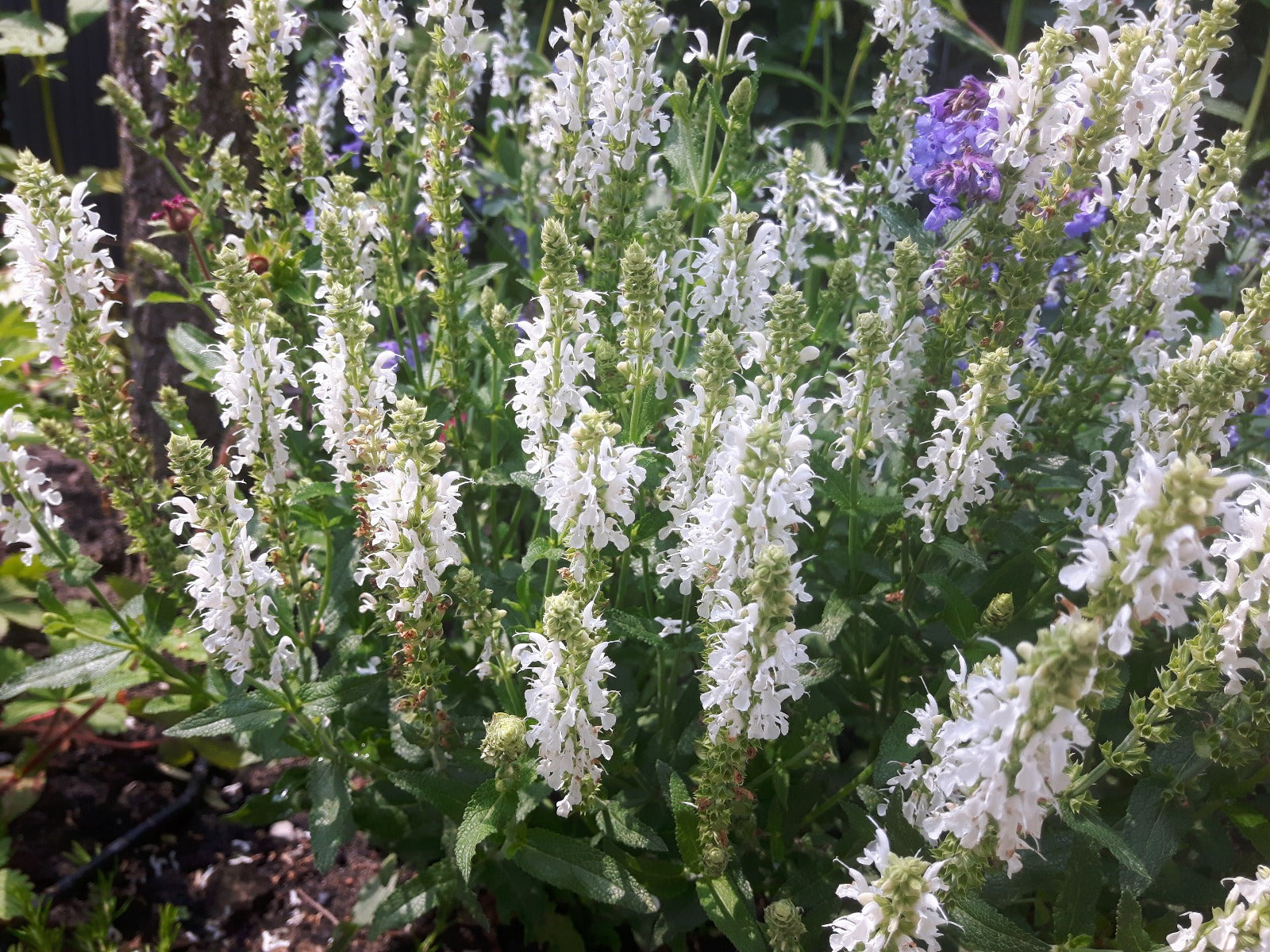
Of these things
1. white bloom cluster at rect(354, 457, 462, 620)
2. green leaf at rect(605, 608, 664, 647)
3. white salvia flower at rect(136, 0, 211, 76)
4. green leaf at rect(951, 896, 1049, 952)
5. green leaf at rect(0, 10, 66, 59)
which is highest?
white salvia flower at rect(136, 0, 211, 76)

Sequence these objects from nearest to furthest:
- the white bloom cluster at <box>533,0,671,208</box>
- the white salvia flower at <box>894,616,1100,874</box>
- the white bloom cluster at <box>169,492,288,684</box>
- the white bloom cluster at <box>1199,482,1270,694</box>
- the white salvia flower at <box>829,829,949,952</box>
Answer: the white salvia flower at <box>894,616,1100,874</box> < the white salvia flower at <box>829,829,949,952</box> < the white bloom cluster at <box>1199,482,1270,694</box> < the white bloom cluster at <box>169,492,288,684</box> < the white bloom cluster at <box>533,0,671,208</box>

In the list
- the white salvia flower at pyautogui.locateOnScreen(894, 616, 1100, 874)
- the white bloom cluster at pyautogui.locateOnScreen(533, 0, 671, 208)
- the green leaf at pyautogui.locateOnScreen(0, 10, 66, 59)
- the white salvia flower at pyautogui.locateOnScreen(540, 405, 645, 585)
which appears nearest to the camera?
the white salvia flower at pyautogui.locateOnScreen(894, 616, 1100, 874)

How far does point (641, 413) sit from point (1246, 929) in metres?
1.67

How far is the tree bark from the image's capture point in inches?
156

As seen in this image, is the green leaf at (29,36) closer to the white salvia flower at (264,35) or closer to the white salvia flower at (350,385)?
the white salvia flower at (264,35)

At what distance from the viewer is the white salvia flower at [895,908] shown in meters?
1.72

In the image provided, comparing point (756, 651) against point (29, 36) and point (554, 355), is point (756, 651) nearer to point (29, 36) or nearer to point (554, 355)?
point (554, 355)

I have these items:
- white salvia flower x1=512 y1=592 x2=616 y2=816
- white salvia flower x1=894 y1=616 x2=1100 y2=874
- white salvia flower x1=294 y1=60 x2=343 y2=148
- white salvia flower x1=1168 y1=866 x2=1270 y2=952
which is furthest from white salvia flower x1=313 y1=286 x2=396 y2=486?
white salvia flower x1=294 y1=60 x2=343 y2=148

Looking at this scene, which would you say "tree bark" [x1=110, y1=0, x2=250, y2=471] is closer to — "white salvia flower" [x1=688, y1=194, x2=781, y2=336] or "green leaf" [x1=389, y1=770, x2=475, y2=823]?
"green leaf" [x1=389, y1=770, x2=475, y2=823]

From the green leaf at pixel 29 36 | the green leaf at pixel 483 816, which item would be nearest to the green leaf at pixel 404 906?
the green leaf at pixel 483 816

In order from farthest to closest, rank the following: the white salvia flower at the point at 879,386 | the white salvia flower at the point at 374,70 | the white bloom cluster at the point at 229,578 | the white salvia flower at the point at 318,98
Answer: the white salvia flower at the point at 318,98 < the white salvia flower at the point at 374,70 < the white salvia flower at the point at 879,386 < the white bloom cluster at the point at 229,578

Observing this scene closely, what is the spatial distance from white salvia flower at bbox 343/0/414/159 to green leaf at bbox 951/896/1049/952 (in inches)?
101

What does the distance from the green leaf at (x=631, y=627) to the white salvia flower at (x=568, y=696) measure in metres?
0.22

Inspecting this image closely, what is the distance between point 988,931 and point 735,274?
1691 millimetres
